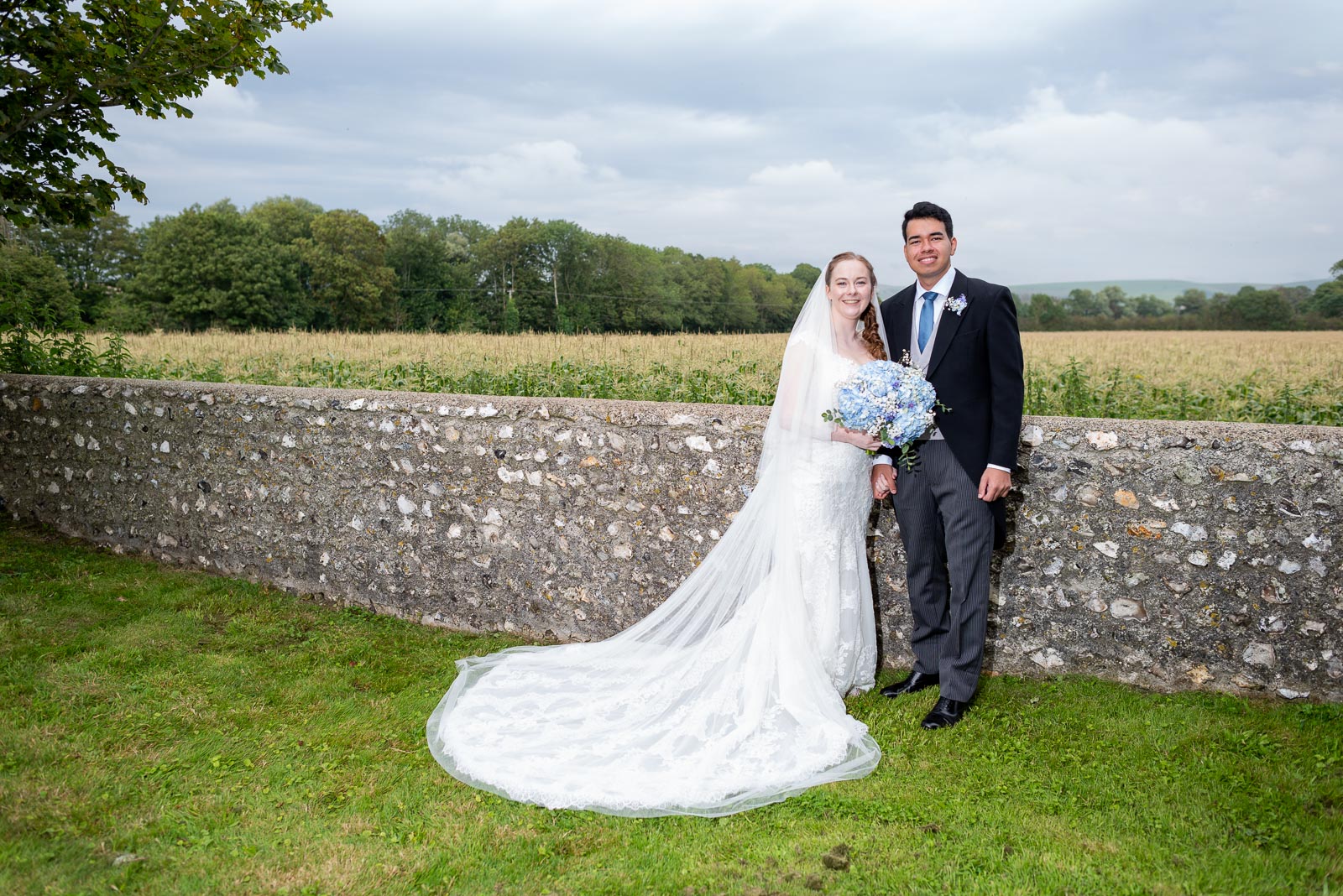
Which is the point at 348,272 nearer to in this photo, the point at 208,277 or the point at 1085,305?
the point at 208,277

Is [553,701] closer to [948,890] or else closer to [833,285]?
[948,890]

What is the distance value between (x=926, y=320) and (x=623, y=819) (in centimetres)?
251

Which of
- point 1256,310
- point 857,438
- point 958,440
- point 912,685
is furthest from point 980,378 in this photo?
point 1256,310

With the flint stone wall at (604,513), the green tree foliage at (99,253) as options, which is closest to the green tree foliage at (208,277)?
the green tree foliage at (99,253)

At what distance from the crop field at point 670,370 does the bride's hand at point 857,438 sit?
11.0ft

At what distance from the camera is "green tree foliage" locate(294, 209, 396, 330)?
4781cm

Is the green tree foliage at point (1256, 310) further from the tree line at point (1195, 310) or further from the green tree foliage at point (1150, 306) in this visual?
the green tree foliage at point (1150, 306)

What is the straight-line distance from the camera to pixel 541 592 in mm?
5055

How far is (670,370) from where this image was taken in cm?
916

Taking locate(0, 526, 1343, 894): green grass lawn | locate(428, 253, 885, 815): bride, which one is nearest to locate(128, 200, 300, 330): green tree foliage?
locate(0, 526, 1343, 894): green grass lawn

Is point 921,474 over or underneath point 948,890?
over

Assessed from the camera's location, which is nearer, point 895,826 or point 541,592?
point 895,826

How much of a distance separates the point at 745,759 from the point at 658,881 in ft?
2.53

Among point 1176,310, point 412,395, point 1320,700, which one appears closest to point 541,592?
point 412,395
